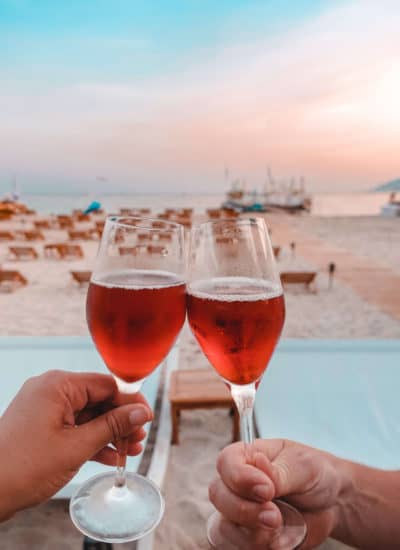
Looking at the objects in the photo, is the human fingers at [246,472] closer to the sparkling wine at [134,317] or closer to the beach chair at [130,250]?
the sparkling wine at [134,317]

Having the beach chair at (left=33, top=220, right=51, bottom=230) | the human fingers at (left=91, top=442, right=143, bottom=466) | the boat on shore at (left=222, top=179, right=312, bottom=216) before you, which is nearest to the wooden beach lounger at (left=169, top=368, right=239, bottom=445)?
the human fingers at (left=91, top=442, right=143, bottom=466)

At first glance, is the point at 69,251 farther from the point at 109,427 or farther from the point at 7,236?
Answer: the point at 109,427

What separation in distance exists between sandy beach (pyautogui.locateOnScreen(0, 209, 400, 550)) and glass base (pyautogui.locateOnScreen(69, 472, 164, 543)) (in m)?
1.82

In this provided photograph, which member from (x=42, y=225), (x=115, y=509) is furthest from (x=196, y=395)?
(x=42, y=225)

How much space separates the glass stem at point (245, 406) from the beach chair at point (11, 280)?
10907 mm

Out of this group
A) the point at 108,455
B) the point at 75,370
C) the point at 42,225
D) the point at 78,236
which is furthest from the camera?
the point at 42,225

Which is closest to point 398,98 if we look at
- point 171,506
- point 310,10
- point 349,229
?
point 349,229

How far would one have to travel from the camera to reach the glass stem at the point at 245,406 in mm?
866

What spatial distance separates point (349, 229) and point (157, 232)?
26.8m

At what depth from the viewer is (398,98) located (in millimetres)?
22750

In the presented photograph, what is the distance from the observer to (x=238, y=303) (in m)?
0.86

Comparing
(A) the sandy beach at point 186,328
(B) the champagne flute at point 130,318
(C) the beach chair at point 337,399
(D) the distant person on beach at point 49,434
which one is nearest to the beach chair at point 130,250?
(B) the champagne flute at point 130,318

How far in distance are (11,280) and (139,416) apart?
10.9 m

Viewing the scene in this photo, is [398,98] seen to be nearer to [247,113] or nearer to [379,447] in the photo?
[247,113]
